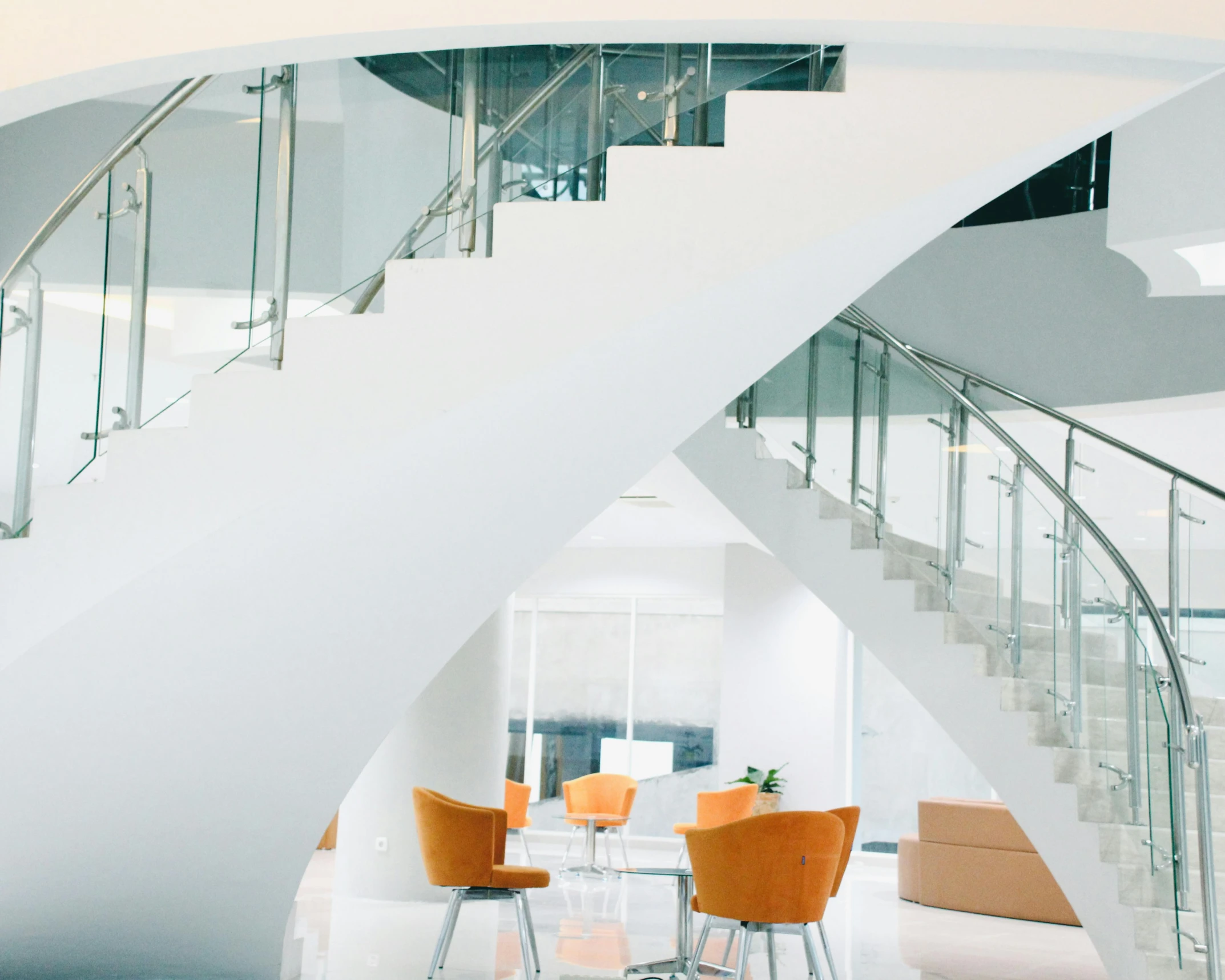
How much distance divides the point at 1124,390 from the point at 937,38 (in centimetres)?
532

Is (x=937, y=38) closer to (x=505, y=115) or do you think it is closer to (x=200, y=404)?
(x=505, y=115)

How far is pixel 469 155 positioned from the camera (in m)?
3.96

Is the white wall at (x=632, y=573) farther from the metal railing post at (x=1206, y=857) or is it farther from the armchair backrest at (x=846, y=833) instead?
the metal railing post at (x=1206, y=857)

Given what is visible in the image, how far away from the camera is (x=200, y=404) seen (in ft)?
12.0

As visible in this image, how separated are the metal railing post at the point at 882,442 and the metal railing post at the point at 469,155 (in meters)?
3.40

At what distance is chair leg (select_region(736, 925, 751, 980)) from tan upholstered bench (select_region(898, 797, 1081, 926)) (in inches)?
151

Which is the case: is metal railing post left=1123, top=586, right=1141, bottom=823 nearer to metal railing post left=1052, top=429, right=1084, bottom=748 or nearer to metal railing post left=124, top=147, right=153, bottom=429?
metal railing post left=1052, top=429, right=1084, bottom=748

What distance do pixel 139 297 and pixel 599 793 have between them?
8011 millimetres

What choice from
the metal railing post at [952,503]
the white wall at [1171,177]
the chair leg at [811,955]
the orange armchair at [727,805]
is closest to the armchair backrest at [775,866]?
the chair leg at [811,955]

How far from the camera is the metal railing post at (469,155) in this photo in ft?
12.7

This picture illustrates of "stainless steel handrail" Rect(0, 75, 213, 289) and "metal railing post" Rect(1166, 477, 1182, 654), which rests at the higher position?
"stainless steel handrail" Rect(0, 75, 213, 289)

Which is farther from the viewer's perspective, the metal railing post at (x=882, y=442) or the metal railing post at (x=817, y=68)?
the metal railing post at (x=882, y=442)

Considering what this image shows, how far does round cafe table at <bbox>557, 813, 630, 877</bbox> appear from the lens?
10.4 m

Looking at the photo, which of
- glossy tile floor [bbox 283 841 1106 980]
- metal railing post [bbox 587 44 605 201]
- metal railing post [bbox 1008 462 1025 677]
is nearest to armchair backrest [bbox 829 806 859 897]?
glossy tile floor [bbox 283 841 1106 980]
